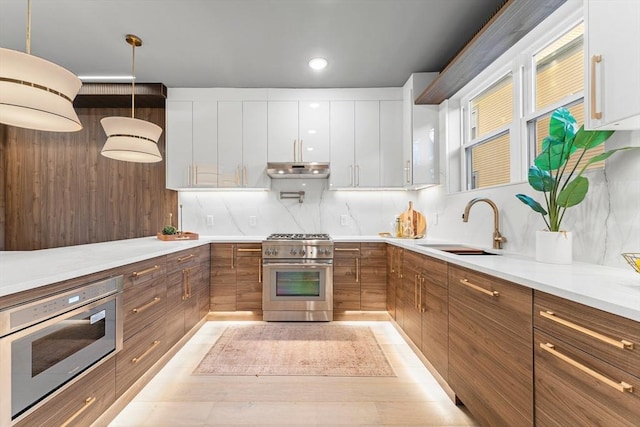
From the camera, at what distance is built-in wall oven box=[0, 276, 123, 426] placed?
1.06 m

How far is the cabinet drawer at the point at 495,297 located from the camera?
3.79 feet

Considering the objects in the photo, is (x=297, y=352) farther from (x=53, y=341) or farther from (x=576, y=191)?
(x=576, y=191)

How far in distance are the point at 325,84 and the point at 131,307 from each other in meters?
2.85

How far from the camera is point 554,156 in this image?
1.48 metres

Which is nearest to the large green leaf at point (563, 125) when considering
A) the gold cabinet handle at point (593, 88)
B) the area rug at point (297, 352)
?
the gold cabinet handle at point (593, 88)

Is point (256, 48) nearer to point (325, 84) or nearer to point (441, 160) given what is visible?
point (325, 84)

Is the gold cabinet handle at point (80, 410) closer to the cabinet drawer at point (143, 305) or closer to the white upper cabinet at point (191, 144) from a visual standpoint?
the cabinet drawer at point (143, 305)

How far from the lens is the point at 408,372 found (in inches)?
85.4

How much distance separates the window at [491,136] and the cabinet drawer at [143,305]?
2.66 m

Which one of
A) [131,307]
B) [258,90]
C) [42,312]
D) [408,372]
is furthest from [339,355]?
[258,90]

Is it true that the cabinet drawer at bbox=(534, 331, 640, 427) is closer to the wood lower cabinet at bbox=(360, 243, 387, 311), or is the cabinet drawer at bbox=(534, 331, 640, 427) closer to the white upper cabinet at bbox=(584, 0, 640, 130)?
the white upper cabinet at bbox=(584, 0, 640, 130)

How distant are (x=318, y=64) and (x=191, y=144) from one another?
1705 millimetres

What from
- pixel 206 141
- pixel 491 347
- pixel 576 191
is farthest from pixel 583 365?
pixel 206 141

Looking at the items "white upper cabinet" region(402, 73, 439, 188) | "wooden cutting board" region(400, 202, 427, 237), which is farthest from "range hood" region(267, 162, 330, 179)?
"wooden cutting board" region(400, 202, 427, 237)
